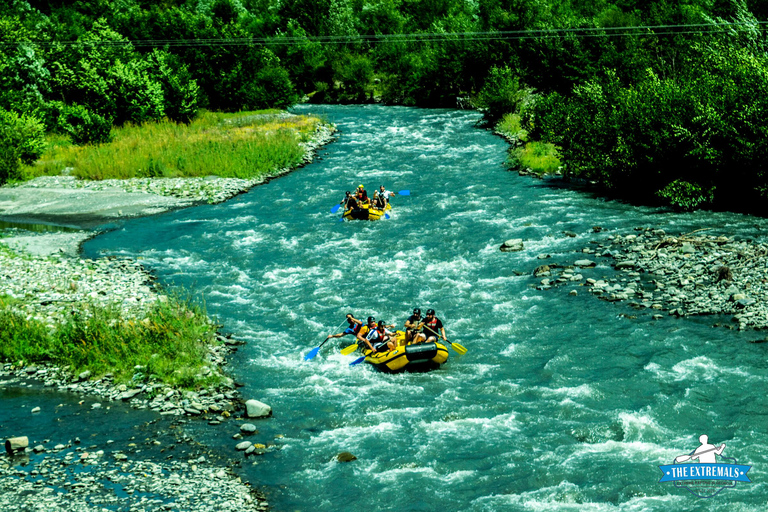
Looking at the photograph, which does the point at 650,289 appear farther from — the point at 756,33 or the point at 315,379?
the point at 756,33

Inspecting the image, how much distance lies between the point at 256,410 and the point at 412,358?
169 inches

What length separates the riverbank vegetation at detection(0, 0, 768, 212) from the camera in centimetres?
3266

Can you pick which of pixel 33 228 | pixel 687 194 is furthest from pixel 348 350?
pixel 33 228

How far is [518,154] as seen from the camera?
149 ft

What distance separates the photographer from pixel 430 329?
20.1m

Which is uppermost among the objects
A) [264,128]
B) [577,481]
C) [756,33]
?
[756,33]

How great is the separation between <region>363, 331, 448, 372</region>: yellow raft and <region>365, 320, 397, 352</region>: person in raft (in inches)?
10.3

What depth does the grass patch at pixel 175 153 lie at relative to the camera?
147ft

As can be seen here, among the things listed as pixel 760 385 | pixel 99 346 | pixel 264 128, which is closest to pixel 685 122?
pixel 760 385

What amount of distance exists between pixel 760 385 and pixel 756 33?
2547cm

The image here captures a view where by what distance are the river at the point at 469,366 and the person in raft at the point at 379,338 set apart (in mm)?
981

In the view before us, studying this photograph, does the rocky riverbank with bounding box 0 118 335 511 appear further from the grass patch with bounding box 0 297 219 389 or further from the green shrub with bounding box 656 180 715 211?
the green shrub with bounding box 656 180 715 211

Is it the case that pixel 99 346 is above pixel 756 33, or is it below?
below

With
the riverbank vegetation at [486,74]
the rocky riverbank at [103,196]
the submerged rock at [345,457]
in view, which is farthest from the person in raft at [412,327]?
the rocky riverbank at [103,196]
